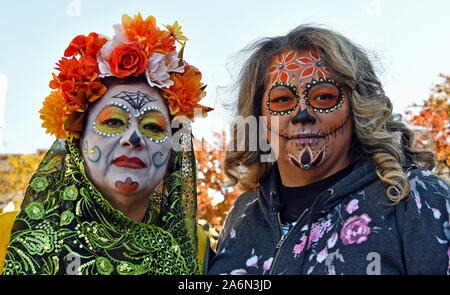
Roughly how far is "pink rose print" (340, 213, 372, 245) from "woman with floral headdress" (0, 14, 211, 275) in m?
0.88

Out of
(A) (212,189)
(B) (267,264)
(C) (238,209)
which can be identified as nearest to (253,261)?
(B) (267,264)

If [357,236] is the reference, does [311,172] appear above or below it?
above

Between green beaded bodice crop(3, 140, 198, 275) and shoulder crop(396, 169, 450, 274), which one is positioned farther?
green beaded bodice crop(3, 140, 198, 275)

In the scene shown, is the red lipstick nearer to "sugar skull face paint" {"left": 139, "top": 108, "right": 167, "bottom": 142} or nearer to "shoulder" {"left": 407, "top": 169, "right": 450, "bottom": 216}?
"sugar skull face paint" {"left": 139, "top": 108, "right": 167, "bottom": 142}

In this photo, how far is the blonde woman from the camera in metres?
2.12

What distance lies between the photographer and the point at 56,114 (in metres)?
2.64

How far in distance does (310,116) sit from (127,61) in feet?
3.80

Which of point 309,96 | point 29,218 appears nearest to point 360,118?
point 309,96

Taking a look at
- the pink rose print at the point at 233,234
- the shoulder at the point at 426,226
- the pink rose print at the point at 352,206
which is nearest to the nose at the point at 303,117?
the pink rose print at the point at 352,206

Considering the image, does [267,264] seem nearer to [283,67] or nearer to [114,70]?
[283,67]

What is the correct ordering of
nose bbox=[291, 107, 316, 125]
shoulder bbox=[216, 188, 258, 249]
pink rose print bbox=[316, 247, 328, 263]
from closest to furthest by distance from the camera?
pink rose print bbox=[316, 247, 328, 263] < nose bbox=[291, 107, 316, 125] < shoulder bbox=[216, 188, 258, 249]

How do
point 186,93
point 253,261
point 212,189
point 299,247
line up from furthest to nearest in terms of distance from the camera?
1. point 212,189
2. point 186,93
3. point 253,261
4. point 299,247

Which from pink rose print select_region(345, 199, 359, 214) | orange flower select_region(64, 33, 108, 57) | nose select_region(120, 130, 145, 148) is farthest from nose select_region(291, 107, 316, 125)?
orange flower select_region(64, 33, 108, 57)

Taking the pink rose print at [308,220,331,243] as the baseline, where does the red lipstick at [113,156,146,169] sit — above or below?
above
